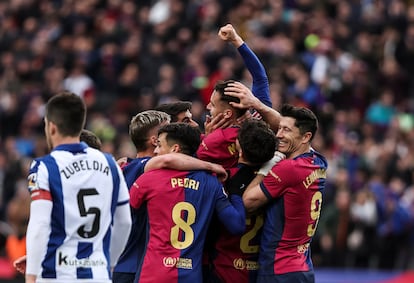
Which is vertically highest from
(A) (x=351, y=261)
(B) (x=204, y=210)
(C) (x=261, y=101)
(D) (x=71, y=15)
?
(D) (x=71, y=15)

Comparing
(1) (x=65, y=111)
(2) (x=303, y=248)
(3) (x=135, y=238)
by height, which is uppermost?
(1) (x=65, y=111)

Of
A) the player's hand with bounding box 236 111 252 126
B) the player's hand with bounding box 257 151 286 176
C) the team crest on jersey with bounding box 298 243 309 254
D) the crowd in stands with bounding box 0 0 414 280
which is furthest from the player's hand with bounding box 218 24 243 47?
the crowd in stands with bounding box 0 0 414 280

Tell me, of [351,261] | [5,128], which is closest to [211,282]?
[351,261]

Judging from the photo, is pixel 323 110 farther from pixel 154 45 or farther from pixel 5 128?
pixel 5 128

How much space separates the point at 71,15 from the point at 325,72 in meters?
6.81

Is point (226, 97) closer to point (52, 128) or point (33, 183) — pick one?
point (52, 128)

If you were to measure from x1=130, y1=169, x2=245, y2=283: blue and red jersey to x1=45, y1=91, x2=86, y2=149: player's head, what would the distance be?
4.38ft

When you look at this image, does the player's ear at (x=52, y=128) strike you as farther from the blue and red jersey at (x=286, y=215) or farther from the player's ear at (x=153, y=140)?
the blue and red jersey at (x=286, y=215)

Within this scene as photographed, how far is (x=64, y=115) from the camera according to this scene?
796 cm

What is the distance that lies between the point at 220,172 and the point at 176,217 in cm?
56

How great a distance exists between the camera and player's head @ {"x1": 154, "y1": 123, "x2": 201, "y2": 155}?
923 centimetres

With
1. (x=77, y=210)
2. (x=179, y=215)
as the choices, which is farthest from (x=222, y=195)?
(x=77, y=210)

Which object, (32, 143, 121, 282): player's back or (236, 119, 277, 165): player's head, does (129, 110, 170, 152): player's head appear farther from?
(32, 143, 121, 282): player's back

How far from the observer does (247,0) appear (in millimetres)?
25406
